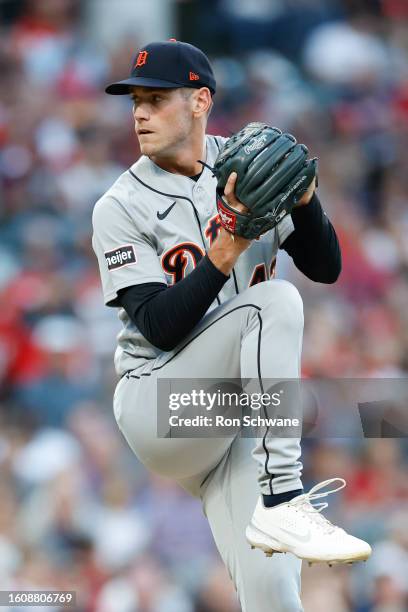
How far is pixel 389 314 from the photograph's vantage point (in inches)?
232

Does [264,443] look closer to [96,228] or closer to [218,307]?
[218,307]

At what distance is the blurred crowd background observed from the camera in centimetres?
489

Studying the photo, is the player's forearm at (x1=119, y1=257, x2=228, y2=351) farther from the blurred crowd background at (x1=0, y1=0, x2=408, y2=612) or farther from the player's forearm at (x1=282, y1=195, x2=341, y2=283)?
the blurred crowd background at (x1=0, y1=0, x2=408, y2=612)

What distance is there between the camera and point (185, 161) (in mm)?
2953

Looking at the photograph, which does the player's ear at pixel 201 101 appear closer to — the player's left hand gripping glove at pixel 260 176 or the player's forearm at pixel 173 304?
the player's left hand gripping glove at pixel 260 176

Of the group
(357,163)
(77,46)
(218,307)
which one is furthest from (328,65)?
(218,307)

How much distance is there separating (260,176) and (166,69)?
1.57 feet

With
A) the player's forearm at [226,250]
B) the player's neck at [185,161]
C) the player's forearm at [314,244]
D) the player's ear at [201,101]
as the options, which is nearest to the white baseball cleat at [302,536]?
the player's forearm at [226,250]

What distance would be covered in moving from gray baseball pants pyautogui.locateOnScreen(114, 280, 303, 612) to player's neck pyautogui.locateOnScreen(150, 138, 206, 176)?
447 mm

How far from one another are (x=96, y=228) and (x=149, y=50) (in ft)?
1.59

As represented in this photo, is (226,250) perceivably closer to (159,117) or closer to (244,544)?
(159,117)

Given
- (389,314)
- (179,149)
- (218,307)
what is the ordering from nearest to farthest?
(218,307)
(179,149)
(389,314)

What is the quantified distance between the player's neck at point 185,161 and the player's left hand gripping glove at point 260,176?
1.08 feet

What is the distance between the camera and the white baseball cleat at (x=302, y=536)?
2.47 m
